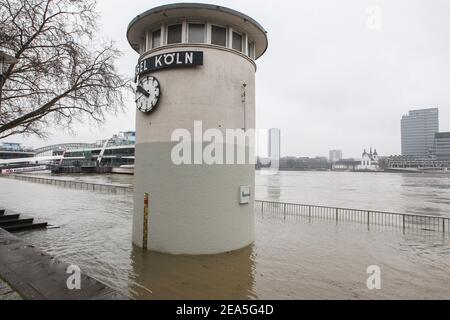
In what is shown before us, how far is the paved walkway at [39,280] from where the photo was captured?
4547 millimetres

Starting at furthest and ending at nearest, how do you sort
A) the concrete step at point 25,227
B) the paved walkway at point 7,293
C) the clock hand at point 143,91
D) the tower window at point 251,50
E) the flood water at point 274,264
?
1. the concrete step at point 25,227
2. the tower window at point 251,50
3. the clock hand at point 143,91
4. the flood water at point 274,264
5. the paved walkway at point 7,293

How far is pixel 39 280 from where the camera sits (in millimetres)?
5137

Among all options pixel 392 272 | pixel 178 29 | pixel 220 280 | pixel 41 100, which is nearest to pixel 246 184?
pixel 220 280

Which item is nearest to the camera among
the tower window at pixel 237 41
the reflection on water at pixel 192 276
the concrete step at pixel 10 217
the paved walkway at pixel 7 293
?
the paved walkway at pixel 7 293

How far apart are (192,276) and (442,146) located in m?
202

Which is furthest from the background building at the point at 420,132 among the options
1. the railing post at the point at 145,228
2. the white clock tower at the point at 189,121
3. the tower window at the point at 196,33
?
the railing post at the point at 145,228

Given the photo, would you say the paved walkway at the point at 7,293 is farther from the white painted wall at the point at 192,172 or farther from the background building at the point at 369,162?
the background building at the point at 369,162

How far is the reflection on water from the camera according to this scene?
19.4 ft

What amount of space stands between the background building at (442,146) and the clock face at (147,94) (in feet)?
643

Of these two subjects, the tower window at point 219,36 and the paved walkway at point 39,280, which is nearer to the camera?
the paved walkway at point 39,280

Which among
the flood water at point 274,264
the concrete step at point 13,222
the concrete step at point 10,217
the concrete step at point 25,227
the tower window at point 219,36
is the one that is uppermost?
the tower window at point 219,36

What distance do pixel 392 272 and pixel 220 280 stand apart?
15.2ft

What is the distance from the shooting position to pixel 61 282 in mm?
5102
